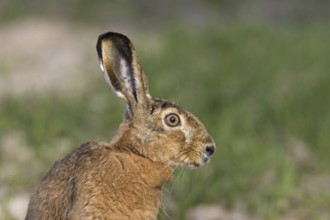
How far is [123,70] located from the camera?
4.91m

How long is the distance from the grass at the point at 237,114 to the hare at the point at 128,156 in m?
0.51

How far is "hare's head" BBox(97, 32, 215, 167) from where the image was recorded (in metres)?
4.86

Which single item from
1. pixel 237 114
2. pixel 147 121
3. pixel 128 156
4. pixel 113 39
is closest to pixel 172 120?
pixel 147 121

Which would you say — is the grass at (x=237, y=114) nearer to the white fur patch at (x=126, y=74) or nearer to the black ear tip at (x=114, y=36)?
the white fur patch at (x=126, y=74)

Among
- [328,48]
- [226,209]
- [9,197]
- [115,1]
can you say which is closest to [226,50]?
[328,48]

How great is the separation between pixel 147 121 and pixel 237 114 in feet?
9.39

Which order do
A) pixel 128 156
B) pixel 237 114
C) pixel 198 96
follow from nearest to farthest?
pixel 128 156
pixel 237 114
pixel 198 96


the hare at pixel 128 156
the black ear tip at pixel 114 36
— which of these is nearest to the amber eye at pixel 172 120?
the hare at pixel 128 156

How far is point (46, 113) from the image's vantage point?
23.6 feet

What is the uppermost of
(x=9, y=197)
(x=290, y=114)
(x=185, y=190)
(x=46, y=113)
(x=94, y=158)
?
(x=290, y=114)

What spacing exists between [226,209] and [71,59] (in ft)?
10.2

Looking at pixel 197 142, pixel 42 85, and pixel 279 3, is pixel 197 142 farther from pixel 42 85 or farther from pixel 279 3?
pixel 279 3

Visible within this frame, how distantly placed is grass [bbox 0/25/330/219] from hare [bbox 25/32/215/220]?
0.51 metres

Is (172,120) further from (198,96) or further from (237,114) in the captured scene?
(198,96)
